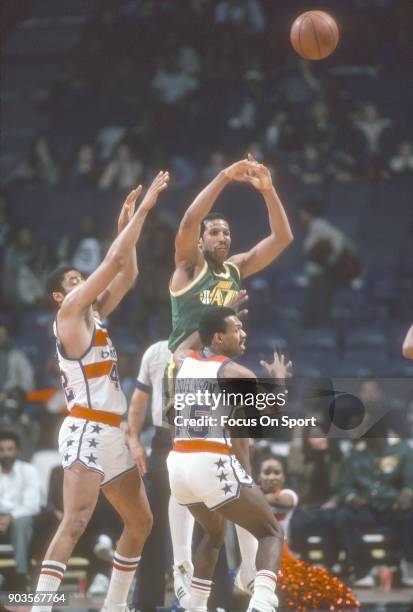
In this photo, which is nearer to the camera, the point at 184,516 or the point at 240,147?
the point at 184,516

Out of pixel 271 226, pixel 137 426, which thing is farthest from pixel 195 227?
→ pixel 137 426

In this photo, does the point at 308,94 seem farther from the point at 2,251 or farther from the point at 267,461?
the point at 267,461

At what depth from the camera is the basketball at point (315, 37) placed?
342 inches

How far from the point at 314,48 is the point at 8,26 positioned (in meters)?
9.66

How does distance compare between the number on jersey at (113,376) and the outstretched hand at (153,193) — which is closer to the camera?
the outstretched hand at (153,193)

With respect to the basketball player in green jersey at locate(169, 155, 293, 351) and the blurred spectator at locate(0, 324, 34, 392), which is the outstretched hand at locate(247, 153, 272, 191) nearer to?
the basketball player in green jersey at locate(169, 155, 293, 351)

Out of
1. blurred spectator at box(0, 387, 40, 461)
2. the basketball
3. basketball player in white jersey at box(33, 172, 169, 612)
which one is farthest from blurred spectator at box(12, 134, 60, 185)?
basketball player in white jersey at box(33, 172, 169, 612)

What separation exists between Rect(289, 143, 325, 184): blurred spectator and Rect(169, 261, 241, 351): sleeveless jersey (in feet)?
24.6

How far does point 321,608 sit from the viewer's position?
23.7 feet

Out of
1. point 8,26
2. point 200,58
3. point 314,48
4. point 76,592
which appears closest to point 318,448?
point 76,592

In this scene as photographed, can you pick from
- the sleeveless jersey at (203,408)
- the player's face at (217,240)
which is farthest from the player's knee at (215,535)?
the player's face at (217,240)

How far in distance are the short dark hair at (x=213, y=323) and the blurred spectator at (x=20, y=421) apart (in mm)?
4831

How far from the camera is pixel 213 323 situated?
260 inches

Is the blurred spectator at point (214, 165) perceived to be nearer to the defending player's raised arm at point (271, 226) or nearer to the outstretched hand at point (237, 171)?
the defending player's raised arm at point (271, 226)
